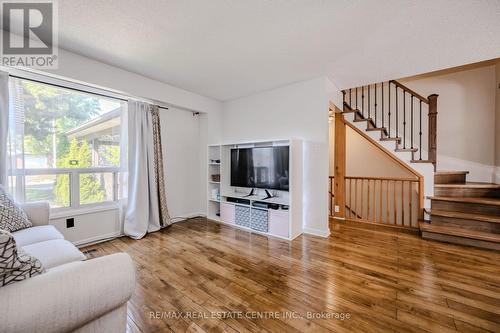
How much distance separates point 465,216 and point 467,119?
228 cm

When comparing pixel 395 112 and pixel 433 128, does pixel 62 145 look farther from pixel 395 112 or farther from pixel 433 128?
pixel 395 112

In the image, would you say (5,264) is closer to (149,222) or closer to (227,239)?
(227,239)

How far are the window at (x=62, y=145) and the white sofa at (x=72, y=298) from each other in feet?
7.49

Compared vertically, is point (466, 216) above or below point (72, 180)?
below

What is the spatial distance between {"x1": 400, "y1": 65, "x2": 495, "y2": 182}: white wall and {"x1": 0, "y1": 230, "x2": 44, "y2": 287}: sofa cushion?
591 cm

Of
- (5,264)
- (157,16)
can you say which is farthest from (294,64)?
(5,264)

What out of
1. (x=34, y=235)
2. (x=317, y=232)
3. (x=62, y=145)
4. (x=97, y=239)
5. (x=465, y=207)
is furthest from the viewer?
(x=317, y=232)

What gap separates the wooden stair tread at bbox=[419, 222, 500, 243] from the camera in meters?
2.61

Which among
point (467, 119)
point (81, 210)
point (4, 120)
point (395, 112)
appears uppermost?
point (395, 112)

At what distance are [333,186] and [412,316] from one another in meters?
2.88

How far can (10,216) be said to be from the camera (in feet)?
5.95

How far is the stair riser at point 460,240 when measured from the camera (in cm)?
261

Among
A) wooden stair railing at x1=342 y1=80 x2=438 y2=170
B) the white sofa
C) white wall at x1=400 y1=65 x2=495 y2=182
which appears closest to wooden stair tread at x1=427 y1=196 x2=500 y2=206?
wooden stair railing at x1=342 y1=80 x2=438 y2=170

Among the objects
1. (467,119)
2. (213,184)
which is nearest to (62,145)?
(213,184)
